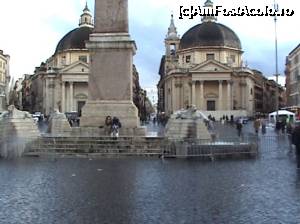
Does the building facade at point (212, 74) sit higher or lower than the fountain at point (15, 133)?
higher

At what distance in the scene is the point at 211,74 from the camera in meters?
102

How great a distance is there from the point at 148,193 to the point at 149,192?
5.0 inches

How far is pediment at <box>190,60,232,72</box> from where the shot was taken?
333 feet

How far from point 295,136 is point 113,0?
10.8 m

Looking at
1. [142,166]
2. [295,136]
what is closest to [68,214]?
[142,166]

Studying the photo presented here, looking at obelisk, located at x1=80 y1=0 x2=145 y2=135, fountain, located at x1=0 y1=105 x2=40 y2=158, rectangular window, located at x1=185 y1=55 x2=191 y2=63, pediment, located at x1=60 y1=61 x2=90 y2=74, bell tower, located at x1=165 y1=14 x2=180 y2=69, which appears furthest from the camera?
bell tower, located at x1=165 y1=14 x2=180 y2=69

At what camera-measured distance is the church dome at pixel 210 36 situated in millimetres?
106250

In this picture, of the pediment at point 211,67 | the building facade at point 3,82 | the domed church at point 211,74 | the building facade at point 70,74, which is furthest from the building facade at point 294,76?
the building facade at point 3,82

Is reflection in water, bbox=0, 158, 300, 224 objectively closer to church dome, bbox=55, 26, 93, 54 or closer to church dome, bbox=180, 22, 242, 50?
church dome, bbox=180, 22, 242, 50

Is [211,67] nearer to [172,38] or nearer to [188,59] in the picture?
[188,59]

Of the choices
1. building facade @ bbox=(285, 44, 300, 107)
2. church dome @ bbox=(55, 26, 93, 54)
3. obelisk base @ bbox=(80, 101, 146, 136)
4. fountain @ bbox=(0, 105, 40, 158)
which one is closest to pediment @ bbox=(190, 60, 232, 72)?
building facade @ bbox=(285, 44, 300, 107)

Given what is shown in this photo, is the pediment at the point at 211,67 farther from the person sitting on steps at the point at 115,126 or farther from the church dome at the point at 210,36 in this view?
the person sitting on steps at the point at 115,126

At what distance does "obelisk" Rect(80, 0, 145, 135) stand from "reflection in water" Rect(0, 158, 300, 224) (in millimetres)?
6959

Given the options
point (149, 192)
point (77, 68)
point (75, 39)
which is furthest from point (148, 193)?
point (75, 39)
